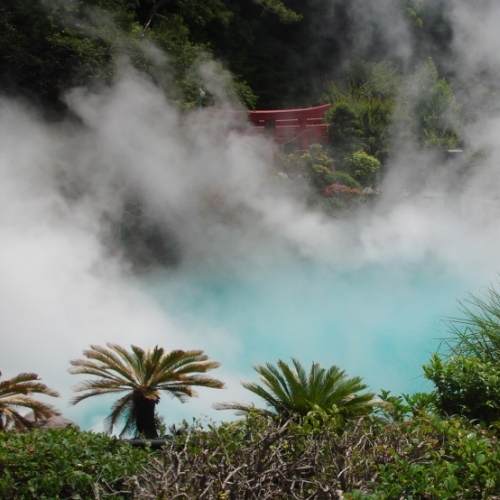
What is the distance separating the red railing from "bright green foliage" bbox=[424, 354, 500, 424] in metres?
10.3

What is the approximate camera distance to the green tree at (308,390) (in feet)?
22.5

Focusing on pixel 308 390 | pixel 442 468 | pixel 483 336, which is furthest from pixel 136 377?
pixel 442 468

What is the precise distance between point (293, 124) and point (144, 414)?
9.05m

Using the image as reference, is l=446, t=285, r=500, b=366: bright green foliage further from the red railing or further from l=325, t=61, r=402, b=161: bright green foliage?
l=325, t=61, r=402, b=161: bright green foliage

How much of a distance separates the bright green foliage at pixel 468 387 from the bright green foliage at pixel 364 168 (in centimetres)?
1030

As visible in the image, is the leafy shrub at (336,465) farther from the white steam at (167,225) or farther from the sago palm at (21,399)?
the white steam at (167,225)

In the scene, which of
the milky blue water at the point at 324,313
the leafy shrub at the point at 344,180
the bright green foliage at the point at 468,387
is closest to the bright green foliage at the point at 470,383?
the bright green foliage at the point at 468,387

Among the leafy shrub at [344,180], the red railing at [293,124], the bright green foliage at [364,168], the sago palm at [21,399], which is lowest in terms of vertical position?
the sago palm at [21,399]

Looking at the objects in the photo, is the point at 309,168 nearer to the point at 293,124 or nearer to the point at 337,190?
the point at 337,190

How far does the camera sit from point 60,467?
4285 mm

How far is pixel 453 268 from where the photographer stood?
14125 mm

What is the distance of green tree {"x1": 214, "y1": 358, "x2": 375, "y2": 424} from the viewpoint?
685 centimetres

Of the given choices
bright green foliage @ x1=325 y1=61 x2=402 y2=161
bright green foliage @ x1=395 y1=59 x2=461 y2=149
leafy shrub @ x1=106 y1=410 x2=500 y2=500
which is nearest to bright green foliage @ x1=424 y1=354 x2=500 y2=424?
leafy shrub @ x1=106 y1=410 x2=500 y2=500

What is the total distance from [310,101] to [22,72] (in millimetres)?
7350
